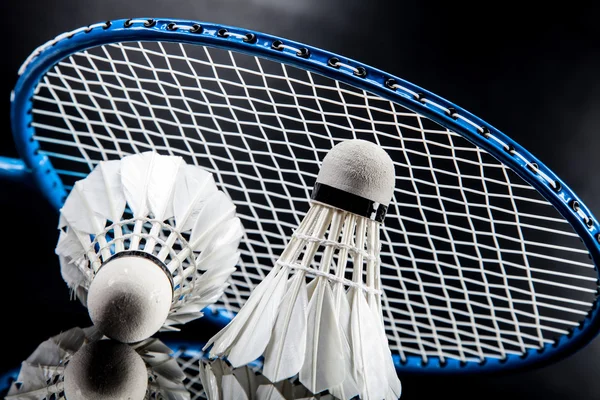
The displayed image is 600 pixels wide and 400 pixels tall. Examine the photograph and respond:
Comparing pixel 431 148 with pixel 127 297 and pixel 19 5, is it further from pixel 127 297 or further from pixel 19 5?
pixel 19 5

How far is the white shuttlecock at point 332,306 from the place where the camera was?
0.95 m

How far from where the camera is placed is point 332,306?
0.98 metres

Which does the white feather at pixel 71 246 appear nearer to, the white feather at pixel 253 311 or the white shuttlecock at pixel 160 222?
the white shuttlecock at pixel 160 222

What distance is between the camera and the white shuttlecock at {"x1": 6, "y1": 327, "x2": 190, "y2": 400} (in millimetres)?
983

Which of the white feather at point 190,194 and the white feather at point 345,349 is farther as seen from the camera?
the white feather at point 190,194

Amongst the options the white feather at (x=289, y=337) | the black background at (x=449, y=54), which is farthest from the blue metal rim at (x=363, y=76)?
the black background at (x=449, y=54)

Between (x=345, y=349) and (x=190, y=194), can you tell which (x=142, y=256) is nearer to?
(x=190, y=194)

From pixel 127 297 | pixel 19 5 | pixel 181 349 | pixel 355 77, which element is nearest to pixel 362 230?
pixel 355 77

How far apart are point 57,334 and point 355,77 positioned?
Answer: 790 millimetres

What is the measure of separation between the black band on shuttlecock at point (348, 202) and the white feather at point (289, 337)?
125 mm

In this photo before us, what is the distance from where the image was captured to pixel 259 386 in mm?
1031

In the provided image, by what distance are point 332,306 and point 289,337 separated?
83 millimetres

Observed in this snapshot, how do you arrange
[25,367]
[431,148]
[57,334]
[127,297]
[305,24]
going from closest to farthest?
[127,297]
[25,367]
[57,334]
[431,148]
[305,24]

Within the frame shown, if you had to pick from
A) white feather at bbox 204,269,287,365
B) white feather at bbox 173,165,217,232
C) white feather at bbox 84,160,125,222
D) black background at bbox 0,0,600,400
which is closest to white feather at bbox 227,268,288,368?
white feather at bbox 204,269,287,365
